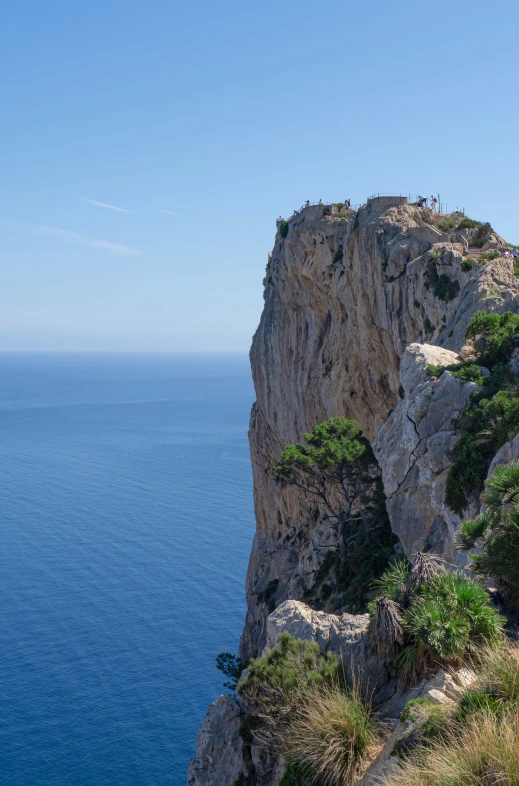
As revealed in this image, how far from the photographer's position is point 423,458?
2017cm

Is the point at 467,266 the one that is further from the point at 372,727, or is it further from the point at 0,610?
the point at 0,610

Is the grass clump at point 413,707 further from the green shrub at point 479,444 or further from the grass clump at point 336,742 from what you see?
the green shrub at point 479,444

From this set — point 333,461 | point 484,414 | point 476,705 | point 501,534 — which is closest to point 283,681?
point 476,705

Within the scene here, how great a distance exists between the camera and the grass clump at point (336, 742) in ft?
35.6

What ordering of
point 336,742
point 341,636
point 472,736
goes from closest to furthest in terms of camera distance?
point 472,736, point 336,742, point 341,636

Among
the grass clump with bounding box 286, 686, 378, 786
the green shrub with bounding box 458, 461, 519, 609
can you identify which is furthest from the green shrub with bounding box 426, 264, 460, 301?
the grass clump with bounding box 286, 686, 378, 786

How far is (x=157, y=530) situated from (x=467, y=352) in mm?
73875

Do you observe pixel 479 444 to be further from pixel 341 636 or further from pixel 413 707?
pixel 413 707

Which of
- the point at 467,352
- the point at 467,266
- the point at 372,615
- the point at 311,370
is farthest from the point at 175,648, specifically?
the point at 372,615

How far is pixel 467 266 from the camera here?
33.8 m

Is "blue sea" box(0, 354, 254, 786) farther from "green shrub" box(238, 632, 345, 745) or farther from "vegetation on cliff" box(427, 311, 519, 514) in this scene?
"vegetation on cliff" box(427, 311, 519, 514)

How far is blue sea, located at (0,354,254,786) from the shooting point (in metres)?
47.6

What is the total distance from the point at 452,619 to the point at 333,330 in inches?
1533

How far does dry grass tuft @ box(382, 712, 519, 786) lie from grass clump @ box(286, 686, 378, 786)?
1684 mm
